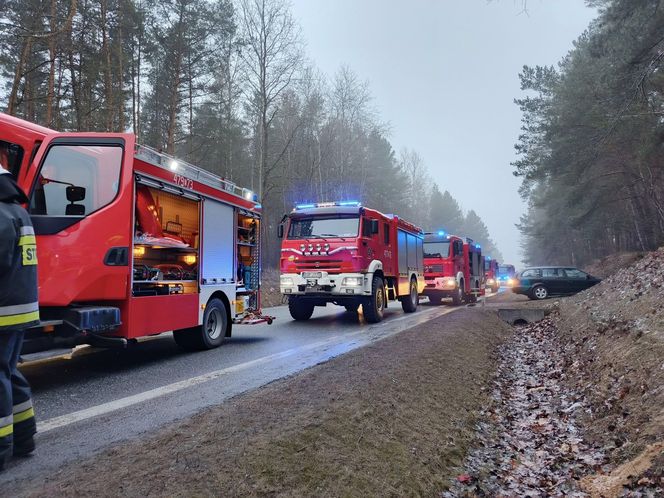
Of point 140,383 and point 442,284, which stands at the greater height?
point 442,284

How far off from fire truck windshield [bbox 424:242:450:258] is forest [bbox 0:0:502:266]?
26.1 ft

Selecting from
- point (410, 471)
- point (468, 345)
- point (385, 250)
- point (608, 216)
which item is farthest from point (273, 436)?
point (608, 216)

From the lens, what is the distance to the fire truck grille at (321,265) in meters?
11.0

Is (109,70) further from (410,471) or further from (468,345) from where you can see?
(410,471)

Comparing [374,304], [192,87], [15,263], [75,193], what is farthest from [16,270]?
[192,87]

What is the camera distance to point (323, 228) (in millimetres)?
11484

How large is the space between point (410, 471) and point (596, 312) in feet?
26.9

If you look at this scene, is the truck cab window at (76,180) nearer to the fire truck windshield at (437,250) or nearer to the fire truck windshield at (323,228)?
the fire truck windshield at (323,228)

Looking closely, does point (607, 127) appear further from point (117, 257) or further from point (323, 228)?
point (117, 257)

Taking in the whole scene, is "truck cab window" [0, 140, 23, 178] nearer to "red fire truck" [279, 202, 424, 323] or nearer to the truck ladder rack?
the truck ladder rack

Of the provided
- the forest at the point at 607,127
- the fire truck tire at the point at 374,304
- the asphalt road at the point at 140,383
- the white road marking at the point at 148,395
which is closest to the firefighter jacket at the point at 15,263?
the asphalt road at the point at 140,383

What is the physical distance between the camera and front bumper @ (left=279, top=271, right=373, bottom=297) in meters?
10.9

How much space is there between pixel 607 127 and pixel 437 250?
288 inches

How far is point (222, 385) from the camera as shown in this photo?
5312mm
